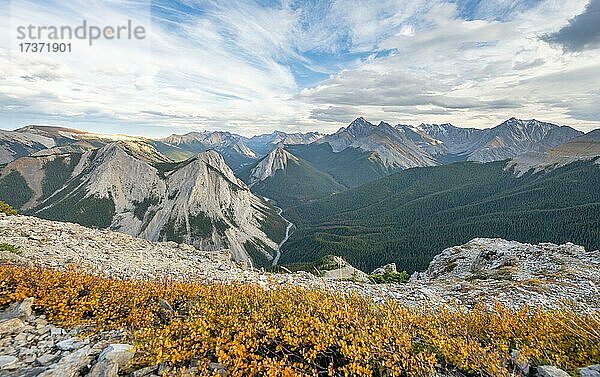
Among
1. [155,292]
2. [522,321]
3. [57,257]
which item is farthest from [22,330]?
[522,321]

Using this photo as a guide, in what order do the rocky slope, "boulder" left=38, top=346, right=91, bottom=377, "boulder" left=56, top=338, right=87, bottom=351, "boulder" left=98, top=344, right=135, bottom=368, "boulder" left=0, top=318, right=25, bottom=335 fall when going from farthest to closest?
"boulder" left=0, top=318, right=25, bottom=335
"boulder" left=56, top=338, right=87, bottom=351
the rocky slope
"boulder" left=98, top=344, right=135, bottom=368
"boulder" left=38, top=346, right=91, bottom=377

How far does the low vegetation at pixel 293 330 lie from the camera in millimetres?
6793

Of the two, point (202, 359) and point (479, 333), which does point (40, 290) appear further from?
point (479, 333)

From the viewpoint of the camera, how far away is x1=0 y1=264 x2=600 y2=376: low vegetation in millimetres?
6793

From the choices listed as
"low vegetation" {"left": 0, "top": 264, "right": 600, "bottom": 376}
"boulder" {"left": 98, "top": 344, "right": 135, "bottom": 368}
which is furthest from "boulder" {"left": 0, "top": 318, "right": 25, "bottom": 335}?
"boulder" {"left": 98, "top": 344, "right": 135, "bottom": 368}

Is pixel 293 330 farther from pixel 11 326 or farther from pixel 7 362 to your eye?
pixel 11 326

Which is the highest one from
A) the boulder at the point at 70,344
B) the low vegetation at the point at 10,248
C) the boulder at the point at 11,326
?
the boulder at the point at 11,326

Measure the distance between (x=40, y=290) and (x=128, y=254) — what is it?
1334 centimetres

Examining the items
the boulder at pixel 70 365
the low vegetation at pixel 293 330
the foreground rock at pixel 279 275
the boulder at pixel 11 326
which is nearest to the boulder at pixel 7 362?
the boulder at pixel 70 365

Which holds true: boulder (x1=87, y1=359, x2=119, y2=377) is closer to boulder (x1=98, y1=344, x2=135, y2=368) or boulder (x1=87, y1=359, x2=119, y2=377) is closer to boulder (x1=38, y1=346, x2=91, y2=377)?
boulder (x1=98, y1=344, x2=135, y2=368)

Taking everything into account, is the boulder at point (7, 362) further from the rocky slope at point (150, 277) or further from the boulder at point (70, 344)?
the boulder at point (70, 344)

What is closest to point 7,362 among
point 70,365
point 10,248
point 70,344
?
point 70,344

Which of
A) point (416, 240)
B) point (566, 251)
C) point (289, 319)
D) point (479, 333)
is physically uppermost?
point (289, 319)

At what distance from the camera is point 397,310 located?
9.73 m
